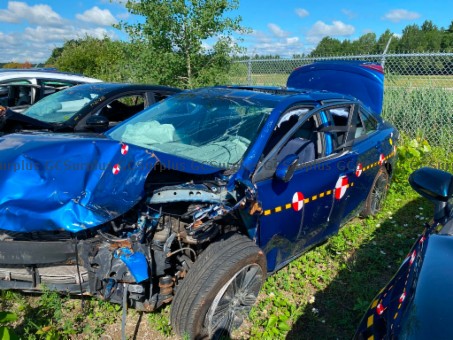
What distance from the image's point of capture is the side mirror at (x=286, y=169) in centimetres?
259

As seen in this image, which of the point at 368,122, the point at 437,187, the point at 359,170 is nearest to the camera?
the point at 437,187

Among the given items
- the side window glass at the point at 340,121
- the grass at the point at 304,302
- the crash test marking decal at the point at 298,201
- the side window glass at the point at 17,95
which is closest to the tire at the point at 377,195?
the grass at the point at 304,302

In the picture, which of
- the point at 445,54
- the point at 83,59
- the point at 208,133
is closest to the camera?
the point at 208,133

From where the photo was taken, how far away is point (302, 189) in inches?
115

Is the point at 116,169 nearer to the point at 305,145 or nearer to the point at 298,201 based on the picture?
the point at 298,201

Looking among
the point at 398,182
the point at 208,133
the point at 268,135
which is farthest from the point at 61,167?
the point at 398,182

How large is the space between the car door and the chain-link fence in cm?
426

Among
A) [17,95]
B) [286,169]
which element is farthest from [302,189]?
[17,95]

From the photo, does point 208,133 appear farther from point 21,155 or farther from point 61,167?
point 21,155

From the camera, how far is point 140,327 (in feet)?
8.96

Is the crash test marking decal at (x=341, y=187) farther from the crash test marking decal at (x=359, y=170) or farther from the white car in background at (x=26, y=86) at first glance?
the white car in background at (x=26, y=86)

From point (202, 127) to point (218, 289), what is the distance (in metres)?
1.39

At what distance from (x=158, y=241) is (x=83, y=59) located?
14.8 m

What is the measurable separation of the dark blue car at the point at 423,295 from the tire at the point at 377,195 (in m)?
2.22
